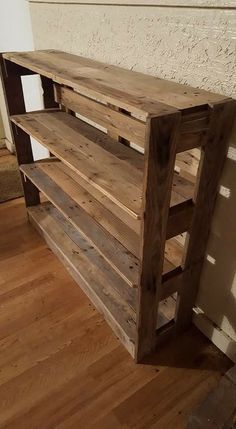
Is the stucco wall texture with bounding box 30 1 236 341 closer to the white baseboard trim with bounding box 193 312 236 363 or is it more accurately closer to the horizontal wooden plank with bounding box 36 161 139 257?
the white baseboard trim with bounding box 193 312 236 363

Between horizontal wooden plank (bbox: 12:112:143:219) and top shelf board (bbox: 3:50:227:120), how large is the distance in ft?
0.94

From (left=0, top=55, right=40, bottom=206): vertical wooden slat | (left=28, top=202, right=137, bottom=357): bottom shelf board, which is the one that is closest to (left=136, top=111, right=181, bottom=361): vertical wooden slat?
(left=28, top=202, right=137, bottom=357): bottom shelf board

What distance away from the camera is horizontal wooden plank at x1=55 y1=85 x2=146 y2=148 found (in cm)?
120

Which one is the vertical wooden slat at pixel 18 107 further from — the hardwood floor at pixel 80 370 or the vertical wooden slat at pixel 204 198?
the vertical wooden slat at pixel 204 198

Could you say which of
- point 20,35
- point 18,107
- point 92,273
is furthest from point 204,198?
point 20,35

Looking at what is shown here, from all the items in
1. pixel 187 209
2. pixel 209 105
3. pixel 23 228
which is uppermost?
pixel 209 105

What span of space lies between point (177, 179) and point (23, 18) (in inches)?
61.7

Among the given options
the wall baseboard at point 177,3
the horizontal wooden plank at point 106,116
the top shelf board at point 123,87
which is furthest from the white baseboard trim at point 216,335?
the wall baseboard at point 177,3

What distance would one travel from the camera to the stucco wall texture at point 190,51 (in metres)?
0.95

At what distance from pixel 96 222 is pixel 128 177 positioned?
43 cm

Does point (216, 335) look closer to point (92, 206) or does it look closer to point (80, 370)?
point (80, 370)

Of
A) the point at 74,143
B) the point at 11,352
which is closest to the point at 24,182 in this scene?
the point at 74,143

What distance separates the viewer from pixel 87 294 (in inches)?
64.6

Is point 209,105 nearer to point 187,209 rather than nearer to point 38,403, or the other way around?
point 187,209
